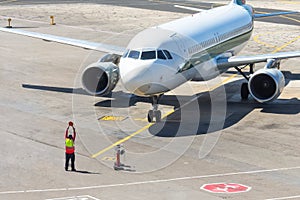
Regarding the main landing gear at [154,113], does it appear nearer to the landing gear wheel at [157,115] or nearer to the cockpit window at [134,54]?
the landing gear wheel at [157,115]

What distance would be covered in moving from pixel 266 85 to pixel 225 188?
45.0 feet

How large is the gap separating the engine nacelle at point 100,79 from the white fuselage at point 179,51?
4121mm

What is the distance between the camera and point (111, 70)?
40.6 metres

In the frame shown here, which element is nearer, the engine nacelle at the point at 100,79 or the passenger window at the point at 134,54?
the passenger window at the point at 134,54

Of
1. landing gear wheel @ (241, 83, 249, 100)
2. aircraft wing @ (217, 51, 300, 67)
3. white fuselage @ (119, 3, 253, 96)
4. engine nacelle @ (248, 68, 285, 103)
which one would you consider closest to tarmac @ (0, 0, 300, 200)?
landing gear wheel @ (241, 83, 249, 100)

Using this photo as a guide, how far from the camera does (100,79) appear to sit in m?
40.6

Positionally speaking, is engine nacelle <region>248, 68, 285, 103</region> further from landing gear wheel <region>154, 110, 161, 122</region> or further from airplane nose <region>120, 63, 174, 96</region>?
airplane nose <region>120, 63, 174, 96</region>

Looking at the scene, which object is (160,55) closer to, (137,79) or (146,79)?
(146,79)

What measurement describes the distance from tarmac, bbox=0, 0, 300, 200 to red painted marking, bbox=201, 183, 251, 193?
157 millimetres

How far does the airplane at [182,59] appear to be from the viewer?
109 feet

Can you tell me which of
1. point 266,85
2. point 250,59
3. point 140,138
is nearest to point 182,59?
point 140,138

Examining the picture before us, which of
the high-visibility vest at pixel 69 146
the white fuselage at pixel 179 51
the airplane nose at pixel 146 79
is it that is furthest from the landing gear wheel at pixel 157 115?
the high-visibility vest at pixel 69 146

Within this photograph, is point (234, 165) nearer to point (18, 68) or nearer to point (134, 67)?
point (134, 67)

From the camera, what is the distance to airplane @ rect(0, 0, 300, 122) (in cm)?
3338
